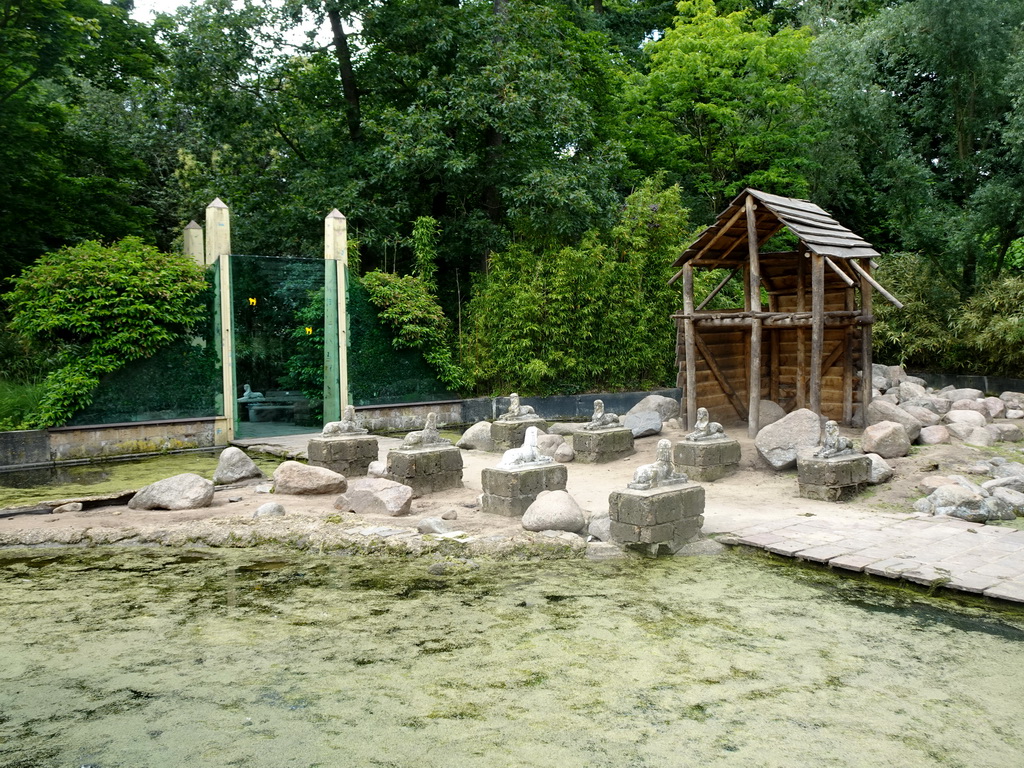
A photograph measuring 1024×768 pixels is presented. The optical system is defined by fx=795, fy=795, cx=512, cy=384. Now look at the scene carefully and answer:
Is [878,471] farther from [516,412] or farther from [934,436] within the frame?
[516,412]

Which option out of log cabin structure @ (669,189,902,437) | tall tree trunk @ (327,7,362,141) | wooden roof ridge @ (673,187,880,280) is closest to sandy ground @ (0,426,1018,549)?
log cabin structure @ (669,189,902,437)

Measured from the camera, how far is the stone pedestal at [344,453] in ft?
Answer: 31.1

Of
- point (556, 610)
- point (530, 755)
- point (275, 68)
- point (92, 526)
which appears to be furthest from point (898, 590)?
point (275, 68)

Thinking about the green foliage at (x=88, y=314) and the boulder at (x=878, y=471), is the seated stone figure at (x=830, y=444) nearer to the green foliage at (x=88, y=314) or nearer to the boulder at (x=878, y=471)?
the boulder at (x=878, y=471)

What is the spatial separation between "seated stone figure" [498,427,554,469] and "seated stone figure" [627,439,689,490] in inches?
51.3

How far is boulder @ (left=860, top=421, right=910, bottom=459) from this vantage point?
9.17 metres

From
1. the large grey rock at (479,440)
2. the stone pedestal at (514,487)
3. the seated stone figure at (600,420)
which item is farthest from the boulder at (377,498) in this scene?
the large grey rock at (479,440)

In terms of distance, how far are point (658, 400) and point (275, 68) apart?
10.1 m

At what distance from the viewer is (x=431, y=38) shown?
15547mm

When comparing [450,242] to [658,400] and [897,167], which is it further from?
[897,167]

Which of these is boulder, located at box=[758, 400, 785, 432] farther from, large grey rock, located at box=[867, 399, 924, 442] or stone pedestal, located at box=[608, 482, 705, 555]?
stone pedestal, located at box=[608, 482, 705, 555]

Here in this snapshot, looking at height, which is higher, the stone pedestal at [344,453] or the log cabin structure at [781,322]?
the log cabin structure at [781,322]

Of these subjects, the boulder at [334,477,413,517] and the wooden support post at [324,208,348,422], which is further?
the wooden support post at [324,208,348,422]

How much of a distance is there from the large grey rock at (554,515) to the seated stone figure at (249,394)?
7544 mm
